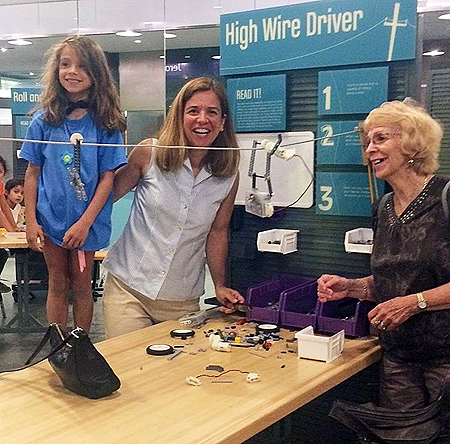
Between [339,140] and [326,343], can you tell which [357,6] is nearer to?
[339,140]

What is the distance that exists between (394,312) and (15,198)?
413 cm

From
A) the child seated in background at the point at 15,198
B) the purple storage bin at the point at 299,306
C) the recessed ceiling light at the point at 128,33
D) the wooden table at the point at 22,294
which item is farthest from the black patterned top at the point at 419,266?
the recessed ceiling light at the point at 128,33

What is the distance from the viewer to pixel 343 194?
2430 mm

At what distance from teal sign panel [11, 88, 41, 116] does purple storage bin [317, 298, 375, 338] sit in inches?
228

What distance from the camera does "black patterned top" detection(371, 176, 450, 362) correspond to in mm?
1896

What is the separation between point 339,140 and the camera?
2.42m

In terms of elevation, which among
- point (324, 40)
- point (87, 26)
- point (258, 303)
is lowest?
point (258, 303)

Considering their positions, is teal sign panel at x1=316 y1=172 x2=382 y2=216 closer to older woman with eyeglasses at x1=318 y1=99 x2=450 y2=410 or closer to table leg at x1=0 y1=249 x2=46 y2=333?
older woman with eyeglasses at x1=318 y1=99 x2=450 y2=410

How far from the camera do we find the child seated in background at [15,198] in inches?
210

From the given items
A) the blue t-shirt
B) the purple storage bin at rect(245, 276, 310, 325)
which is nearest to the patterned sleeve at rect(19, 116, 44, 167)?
the blue t-shirt

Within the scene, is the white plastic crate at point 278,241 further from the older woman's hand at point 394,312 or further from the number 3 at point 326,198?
the older woman's hand at point 394,312

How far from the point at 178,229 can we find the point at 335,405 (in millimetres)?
897

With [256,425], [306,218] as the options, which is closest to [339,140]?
[306,218]

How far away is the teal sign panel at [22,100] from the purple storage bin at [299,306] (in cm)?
558
